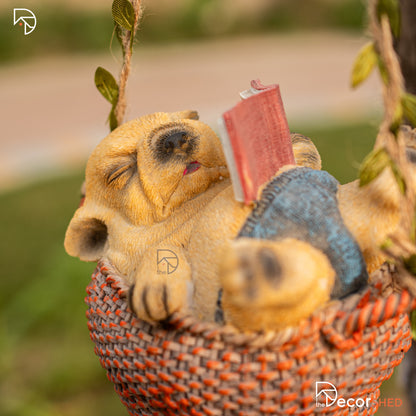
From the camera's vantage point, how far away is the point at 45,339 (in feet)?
5.59

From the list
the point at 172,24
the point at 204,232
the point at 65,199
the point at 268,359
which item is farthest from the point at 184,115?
the point at 172,24

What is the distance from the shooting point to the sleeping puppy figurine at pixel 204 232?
0.49m

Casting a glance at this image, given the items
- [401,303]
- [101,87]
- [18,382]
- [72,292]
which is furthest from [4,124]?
[401,303]

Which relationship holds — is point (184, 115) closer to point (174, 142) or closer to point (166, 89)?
point (174, 142)

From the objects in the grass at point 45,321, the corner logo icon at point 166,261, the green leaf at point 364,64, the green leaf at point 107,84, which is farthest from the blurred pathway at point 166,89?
the green leaf at point 364,64

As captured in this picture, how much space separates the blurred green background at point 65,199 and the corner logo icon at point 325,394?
0.29m

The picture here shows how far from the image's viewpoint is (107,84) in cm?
77

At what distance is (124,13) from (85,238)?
0.28 m

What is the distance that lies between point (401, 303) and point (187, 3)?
4713 mm

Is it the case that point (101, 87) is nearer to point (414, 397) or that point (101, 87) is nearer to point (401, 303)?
point (401, 303)

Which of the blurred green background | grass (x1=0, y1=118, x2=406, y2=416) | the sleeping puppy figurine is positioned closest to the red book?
the sleeping puppy figurine

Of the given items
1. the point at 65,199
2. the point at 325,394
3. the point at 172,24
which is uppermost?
the point at 172,24

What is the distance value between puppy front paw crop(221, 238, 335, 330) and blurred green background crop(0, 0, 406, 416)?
0.77 feet

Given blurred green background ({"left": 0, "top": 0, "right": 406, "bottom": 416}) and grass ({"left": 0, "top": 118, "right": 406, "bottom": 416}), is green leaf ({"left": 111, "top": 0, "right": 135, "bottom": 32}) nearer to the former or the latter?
blurred green background ({"left": 0, "top": 0, "right": 406, "bottom": 416})
